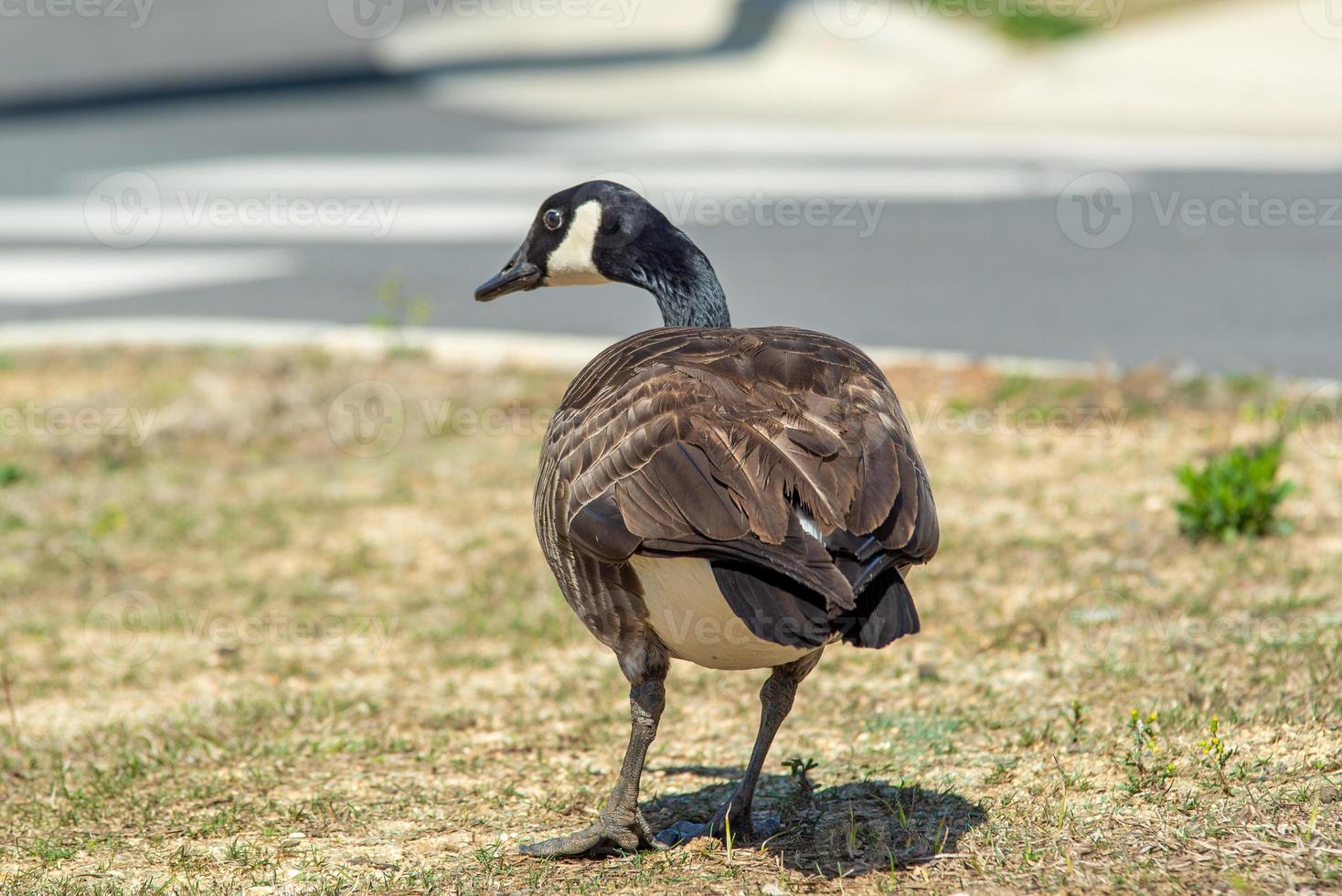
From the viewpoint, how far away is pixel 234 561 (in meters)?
6.68

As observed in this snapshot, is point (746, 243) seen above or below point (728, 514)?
above

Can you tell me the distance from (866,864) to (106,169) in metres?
14.2

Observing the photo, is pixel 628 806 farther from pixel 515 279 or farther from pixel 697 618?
pixel 515 279

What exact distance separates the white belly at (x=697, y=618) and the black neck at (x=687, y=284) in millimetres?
1403

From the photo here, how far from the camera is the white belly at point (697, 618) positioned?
10.6 feet

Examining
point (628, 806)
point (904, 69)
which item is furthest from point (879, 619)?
point (904, 69)

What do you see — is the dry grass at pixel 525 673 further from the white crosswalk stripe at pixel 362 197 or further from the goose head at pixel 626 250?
the white crosswalk stripe at pixel 362 197

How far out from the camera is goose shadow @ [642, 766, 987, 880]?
3549mm

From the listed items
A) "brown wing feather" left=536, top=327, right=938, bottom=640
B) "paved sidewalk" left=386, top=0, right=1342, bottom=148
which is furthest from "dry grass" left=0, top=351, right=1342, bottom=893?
"paved sidewalk" left=386, top=0, right=1342, bottom=148

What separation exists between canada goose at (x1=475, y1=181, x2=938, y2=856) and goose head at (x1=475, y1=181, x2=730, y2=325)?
54cm

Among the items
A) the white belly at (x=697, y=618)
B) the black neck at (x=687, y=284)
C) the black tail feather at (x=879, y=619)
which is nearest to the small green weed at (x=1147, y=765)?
the white belly at (x=697, y=618)

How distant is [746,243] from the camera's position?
1198 centimetres

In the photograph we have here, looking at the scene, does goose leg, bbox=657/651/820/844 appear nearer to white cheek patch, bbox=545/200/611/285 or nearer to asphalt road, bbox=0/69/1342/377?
white cheek patch, bbox=545/200/611/285

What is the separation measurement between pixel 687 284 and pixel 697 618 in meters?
1.60
